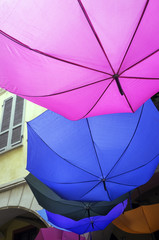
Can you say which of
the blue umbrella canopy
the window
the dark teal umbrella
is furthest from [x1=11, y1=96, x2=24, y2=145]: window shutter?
the blue umbrella canopy

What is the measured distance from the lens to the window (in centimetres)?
677

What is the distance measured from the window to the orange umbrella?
3.31 meters

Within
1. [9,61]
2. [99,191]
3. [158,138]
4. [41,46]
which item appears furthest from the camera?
[99,191]

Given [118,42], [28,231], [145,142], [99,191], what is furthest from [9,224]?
[118,42]

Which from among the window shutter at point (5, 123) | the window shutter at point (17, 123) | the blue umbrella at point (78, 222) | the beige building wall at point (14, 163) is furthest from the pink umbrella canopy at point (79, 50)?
the window shutter at point (5, 123)

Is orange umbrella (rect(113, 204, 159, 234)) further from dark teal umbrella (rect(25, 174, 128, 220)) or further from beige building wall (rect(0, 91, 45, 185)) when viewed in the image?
beige building wall (rect(0, 91, 45, 185))

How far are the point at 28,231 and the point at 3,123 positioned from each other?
3265 mm

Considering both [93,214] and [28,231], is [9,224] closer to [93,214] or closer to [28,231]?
[28,231]

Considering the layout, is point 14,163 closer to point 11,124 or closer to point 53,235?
point 11,124

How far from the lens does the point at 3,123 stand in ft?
24.7

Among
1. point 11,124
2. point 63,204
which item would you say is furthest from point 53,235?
point 11,124

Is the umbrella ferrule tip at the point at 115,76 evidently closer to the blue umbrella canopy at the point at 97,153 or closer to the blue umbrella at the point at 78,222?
the blue umbrella canopy at the point at 97,153

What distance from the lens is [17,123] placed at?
715 centimetres

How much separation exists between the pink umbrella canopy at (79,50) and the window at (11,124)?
412 cm
